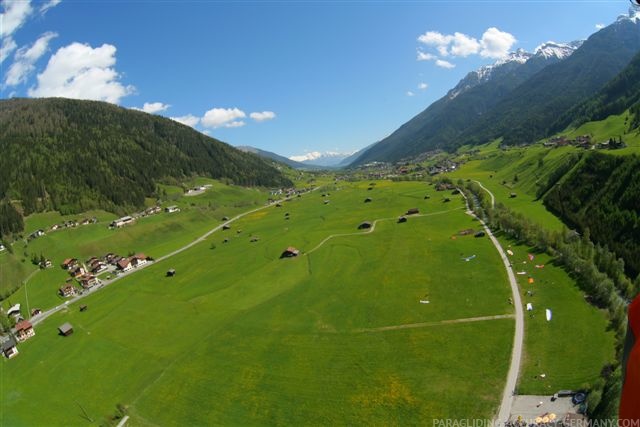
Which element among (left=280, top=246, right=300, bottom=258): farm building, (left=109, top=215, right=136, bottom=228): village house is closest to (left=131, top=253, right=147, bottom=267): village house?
(left=109, top=215, right=136, bottom=228): village house

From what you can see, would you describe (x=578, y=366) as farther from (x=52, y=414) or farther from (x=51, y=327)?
(x=51, y=327)

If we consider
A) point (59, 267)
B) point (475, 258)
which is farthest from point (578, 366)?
point (59, 267)

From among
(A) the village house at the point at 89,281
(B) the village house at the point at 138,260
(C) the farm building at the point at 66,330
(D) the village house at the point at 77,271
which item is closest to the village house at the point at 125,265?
(B) the village house at the point at 138,260

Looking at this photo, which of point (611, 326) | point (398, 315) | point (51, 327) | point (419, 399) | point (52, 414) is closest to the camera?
point (419, 399)

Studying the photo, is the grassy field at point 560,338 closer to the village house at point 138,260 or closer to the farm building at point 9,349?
the farm building at point 9,349

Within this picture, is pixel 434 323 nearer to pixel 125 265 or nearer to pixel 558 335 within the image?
pixel 558 335

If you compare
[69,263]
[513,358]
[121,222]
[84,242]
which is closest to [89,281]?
[69,263]
